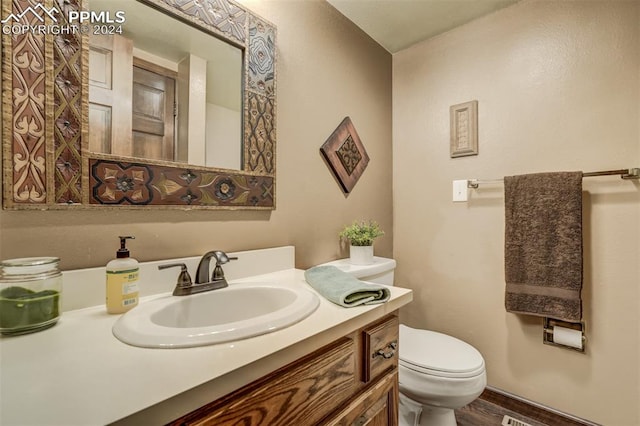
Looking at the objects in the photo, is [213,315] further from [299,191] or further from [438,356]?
[438,356]

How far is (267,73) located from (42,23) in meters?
0.69

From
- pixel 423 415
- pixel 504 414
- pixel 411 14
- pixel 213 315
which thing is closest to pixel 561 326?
pixel 504 414

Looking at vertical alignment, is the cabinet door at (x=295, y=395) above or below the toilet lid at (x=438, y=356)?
above

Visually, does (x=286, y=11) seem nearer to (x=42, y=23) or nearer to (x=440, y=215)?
(x=42, y=23)

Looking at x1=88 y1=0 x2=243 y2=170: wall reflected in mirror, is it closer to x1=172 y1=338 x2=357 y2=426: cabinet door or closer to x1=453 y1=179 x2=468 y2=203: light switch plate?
x1=172 y1=338 x2=357 y2=426: cabinet door

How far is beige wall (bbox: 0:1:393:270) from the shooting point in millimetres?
790

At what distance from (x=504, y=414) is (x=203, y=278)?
162 cm

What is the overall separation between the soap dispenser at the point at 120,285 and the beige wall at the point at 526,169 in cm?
160

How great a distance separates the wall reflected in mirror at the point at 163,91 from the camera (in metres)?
0.83

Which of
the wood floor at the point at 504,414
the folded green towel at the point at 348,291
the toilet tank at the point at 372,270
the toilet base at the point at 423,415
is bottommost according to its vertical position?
the wood floor at the point at 504,414

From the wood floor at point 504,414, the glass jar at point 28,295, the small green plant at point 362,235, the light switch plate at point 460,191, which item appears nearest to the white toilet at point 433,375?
the small green plant at point 362,235

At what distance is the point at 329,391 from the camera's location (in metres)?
0.67

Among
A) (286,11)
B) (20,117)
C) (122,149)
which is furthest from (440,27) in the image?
(20,117)

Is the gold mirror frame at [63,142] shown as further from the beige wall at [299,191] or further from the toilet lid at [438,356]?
the toilet lid at [438,356]
